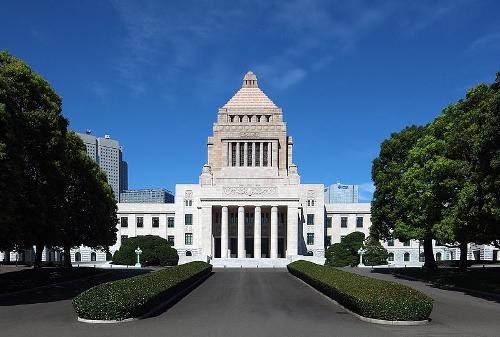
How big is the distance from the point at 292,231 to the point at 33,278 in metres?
50.7

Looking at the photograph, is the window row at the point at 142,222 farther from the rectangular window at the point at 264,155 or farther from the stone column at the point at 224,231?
the rectangular window at the point at 264,155

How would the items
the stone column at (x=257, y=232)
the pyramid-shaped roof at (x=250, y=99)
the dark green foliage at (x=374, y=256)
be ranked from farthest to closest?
1. the pyramid-shaped roof at (x=250, y=99)
2. the stone column at (x=257, y=232)
3. the dark green foliage at (x=374, y=256)

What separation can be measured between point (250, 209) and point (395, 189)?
4051 cm

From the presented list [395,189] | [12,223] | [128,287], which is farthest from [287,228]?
[128,287]

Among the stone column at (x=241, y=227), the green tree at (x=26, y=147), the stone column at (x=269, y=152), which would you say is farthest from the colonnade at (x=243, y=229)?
the green tree at (x=26, y=147)

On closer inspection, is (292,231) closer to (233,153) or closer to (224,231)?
(224,231)

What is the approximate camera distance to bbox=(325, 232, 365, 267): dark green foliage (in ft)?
242

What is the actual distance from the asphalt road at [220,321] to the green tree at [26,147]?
18.1 ft

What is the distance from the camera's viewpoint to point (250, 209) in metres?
88.6

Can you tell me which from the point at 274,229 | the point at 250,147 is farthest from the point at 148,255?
the point at 250,147

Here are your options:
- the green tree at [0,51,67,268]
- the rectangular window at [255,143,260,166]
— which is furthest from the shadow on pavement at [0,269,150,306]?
the rectangular window at [255,143,260,166]

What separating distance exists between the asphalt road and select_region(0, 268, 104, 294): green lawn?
5.89 metres

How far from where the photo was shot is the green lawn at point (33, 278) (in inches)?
1292

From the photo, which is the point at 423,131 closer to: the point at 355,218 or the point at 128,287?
the point at 128,287
